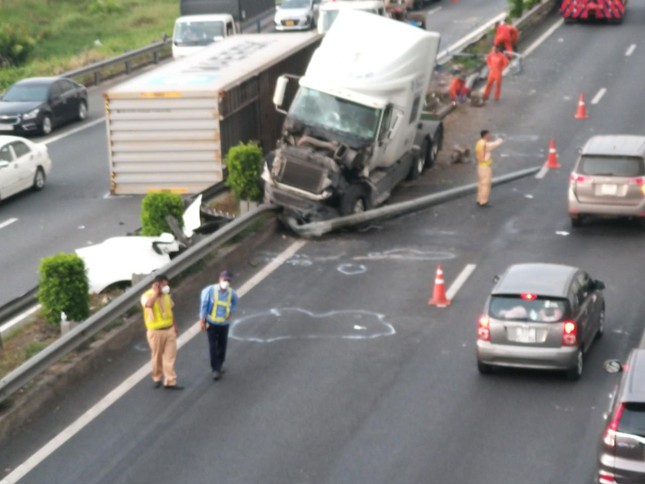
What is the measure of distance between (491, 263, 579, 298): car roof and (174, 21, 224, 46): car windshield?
94.6 feet

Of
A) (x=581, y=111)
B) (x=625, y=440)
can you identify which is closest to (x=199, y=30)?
(x=581, y=111)

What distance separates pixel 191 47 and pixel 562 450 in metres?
32.2

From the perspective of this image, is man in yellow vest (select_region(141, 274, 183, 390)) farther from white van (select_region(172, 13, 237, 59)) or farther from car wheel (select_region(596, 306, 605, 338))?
white van (select_region(172, 13, 237, 59))

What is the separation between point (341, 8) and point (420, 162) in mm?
16839

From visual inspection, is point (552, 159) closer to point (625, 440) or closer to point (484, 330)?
point (484, 330)

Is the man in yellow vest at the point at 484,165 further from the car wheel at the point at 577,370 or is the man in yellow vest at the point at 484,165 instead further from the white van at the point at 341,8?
the white van at the point at 341,8

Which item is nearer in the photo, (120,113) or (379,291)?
(379,291)

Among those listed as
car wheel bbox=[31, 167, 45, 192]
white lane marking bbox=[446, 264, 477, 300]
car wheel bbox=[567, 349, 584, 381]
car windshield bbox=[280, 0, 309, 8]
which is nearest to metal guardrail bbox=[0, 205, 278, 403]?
white lane marking bbox=[446, 264, 477, 300]

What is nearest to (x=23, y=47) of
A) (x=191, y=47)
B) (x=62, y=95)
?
(x=191, y=47)

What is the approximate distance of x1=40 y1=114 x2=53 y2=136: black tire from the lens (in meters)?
37.8

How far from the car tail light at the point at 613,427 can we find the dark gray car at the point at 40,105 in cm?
2701

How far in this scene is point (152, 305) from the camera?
17500 mm

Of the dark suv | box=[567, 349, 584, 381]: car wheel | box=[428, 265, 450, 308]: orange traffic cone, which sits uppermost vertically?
the dark suv

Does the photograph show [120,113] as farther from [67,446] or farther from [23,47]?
[23,47]
